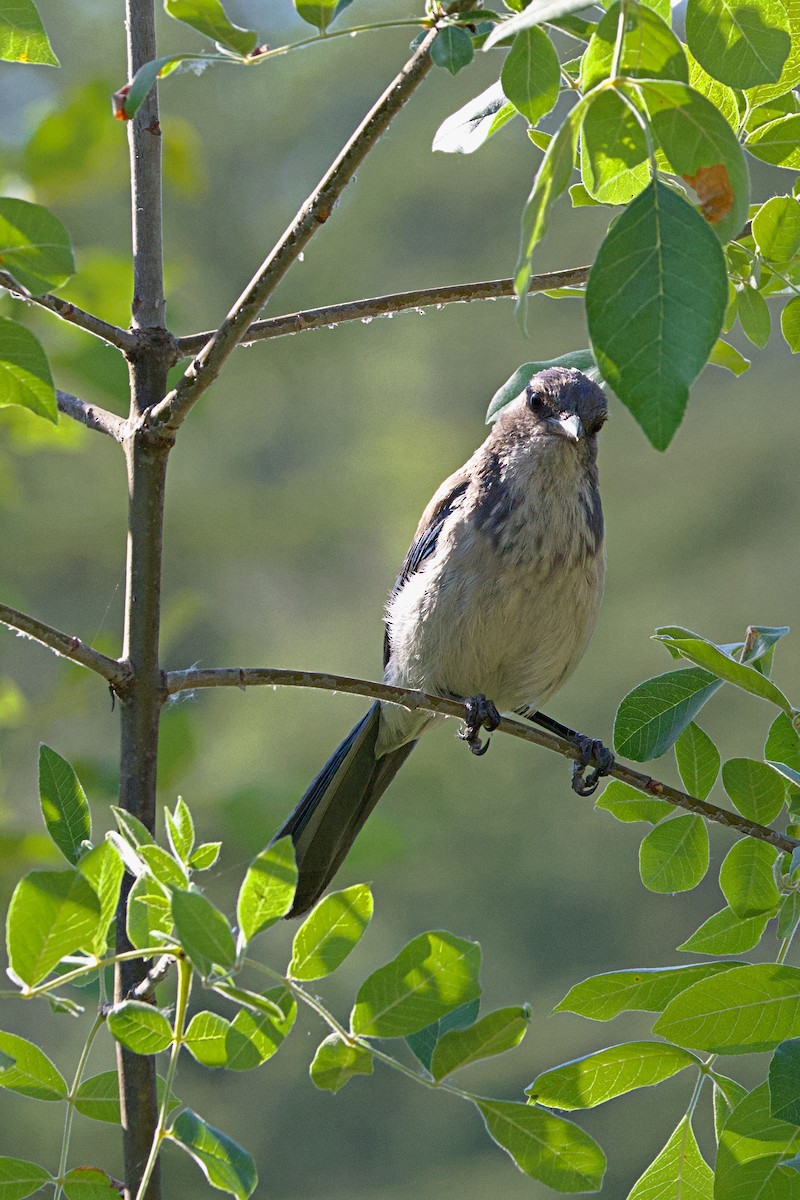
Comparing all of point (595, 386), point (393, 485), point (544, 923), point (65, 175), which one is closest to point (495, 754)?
point (544, 923)

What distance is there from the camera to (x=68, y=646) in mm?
1389

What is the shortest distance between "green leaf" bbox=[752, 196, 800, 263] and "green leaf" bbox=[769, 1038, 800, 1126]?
2.93ft

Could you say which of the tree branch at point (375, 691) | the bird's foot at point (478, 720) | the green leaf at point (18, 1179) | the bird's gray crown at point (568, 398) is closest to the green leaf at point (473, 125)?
the tree branch at point (375, 691)

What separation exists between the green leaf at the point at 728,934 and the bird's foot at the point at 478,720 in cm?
106

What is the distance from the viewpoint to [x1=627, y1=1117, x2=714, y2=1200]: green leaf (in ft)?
4.86

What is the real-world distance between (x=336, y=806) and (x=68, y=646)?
173 centimetres

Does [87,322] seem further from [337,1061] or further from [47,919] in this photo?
[337,1061]

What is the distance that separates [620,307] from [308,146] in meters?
12.8

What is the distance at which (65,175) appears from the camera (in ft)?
7.61

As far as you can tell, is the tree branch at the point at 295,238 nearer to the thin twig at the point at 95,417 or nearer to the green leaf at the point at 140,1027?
the thin twig at the point at 95,417

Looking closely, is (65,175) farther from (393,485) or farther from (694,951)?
(393,485)

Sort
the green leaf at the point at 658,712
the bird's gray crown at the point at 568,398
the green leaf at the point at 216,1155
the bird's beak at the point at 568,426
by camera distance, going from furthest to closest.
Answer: the bird's gray crown at the point at 568,398 → the bird's beak at the point at 568,426 → the green leaf at the point at 658,712 → the green leaf at the point at 216,1155

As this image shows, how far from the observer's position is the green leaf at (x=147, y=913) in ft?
3.69

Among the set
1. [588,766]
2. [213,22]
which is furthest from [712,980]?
[588,766]
